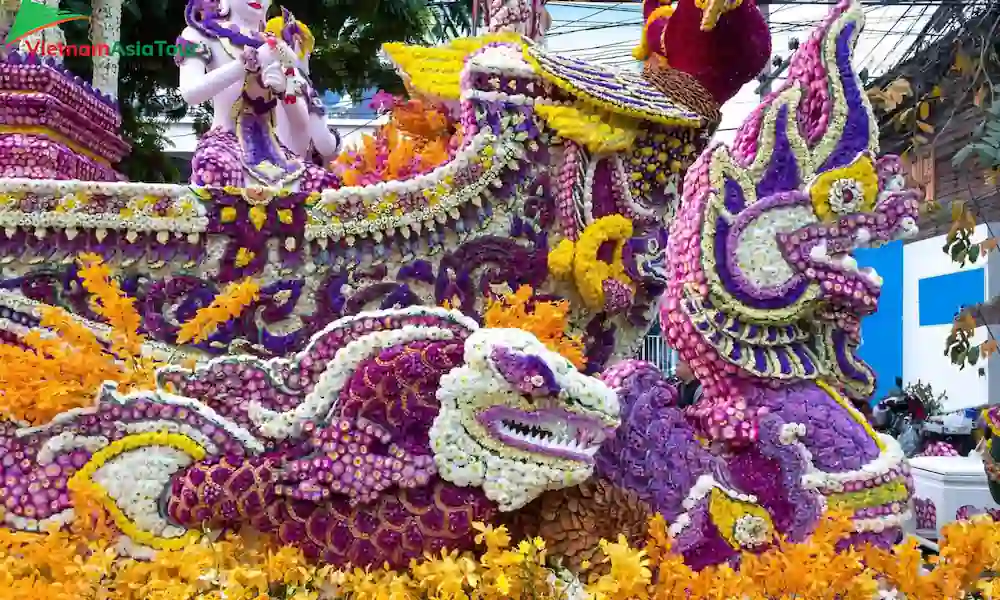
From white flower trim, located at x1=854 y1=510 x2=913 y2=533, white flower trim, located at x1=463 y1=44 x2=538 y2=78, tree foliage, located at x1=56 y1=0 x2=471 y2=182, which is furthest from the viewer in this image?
tree foliage, located at x1=56 y1=0 x2=471 y2=182

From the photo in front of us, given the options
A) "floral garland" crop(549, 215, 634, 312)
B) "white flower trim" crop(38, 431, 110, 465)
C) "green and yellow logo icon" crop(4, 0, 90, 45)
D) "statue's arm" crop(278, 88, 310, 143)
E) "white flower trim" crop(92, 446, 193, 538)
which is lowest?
"white flower trim" crop(92, 446, 193, 538)

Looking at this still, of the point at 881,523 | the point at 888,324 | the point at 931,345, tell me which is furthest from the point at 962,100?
the point at 888,324

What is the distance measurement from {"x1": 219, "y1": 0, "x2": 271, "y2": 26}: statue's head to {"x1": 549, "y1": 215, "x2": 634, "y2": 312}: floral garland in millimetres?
1438

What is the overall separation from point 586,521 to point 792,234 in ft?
2.31

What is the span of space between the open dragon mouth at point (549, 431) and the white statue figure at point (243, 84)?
1.69 metres

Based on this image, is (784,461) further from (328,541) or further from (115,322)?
(115,322)

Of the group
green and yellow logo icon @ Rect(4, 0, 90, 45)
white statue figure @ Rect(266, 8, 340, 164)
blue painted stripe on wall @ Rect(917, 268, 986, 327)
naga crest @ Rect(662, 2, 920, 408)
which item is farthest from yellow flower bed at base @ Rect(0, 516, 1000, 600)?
blue painted stripe on wall @ Rect(917, 268, 986, 327)

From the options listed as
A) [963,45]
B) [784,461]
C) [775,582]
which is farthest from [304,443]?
[963,45]

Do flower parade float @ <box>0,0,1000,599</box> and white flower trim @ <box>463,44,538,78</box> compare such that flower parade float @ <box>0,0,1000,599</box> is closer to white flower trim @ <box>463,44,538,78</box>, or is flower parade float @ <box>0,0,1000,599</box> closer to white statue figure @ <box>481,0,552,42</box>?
white flower trim @ <box>463,44,538,78</box>

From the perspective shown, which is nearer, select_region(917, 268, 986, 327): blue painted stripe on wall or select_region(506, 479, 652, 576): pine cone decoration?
select_region(506, 479, 652, 576): pine cone decoration

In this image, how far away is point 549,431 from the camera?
1371 mm

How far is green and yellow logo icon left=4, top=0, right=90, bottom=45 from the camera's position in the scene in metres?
3.41

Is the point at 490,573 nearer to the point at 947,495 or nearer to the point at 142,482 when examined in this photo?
the point at 142,482

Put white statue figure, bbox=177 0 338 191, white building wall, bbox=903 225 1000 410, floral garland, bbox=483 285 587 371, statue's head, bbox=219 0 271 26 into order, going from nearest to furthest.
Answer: floral garland, bbox=483 285 587 371
white statue figure, bbox=177 0 338 191
statue's head, bbox=219 0 271 26
white building wall, bbox=903 225 1000 410
